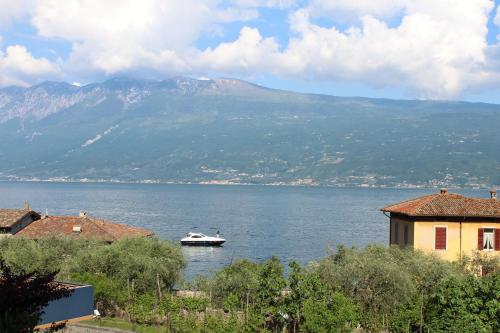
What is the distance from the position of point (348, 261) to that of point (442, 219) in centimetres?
1009

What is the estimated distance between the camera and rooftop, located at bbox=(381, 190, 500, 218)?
40188 mm

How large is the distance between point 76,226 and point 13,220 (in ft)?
16.8

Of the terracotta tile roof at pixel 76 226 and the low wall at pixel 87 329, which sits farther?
the terracotta tile roof at pixel 76 226

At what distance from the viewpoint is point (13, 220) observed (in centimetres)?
5441

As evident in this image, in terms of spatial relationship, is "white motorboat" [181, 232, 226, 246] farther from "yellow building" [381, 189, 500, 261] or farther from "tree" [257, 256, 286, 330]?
"tree" [257, 256, 286, 330]

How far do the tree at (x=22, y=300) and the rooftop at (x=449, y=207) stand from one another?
27.3m

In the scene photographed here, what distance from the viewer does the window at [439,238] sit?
40.0m

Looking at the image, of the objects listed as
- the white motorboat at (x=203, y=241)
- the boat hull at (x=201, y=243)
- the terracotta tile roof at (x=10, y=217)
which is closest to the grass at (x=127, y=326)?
the terracotta tile roof at (x=10, y=217)

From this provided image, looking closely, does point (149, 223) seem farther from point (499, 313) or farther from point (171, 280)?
point (499, 313)

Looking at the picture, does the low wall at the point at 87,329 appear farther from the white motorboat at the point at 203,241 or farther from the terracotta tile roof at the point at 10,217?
the white motorboat at the point at 203,241

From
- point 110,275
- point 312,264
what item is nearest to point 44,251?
point 110,275

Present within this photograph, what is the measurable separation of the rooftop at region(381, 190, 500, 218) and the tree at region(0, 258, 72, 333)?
89.7 feet

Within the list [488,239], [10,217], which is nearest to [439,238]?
[488,239]

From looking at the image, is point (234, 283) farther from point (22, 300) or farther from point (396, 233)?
point (22, 300)
